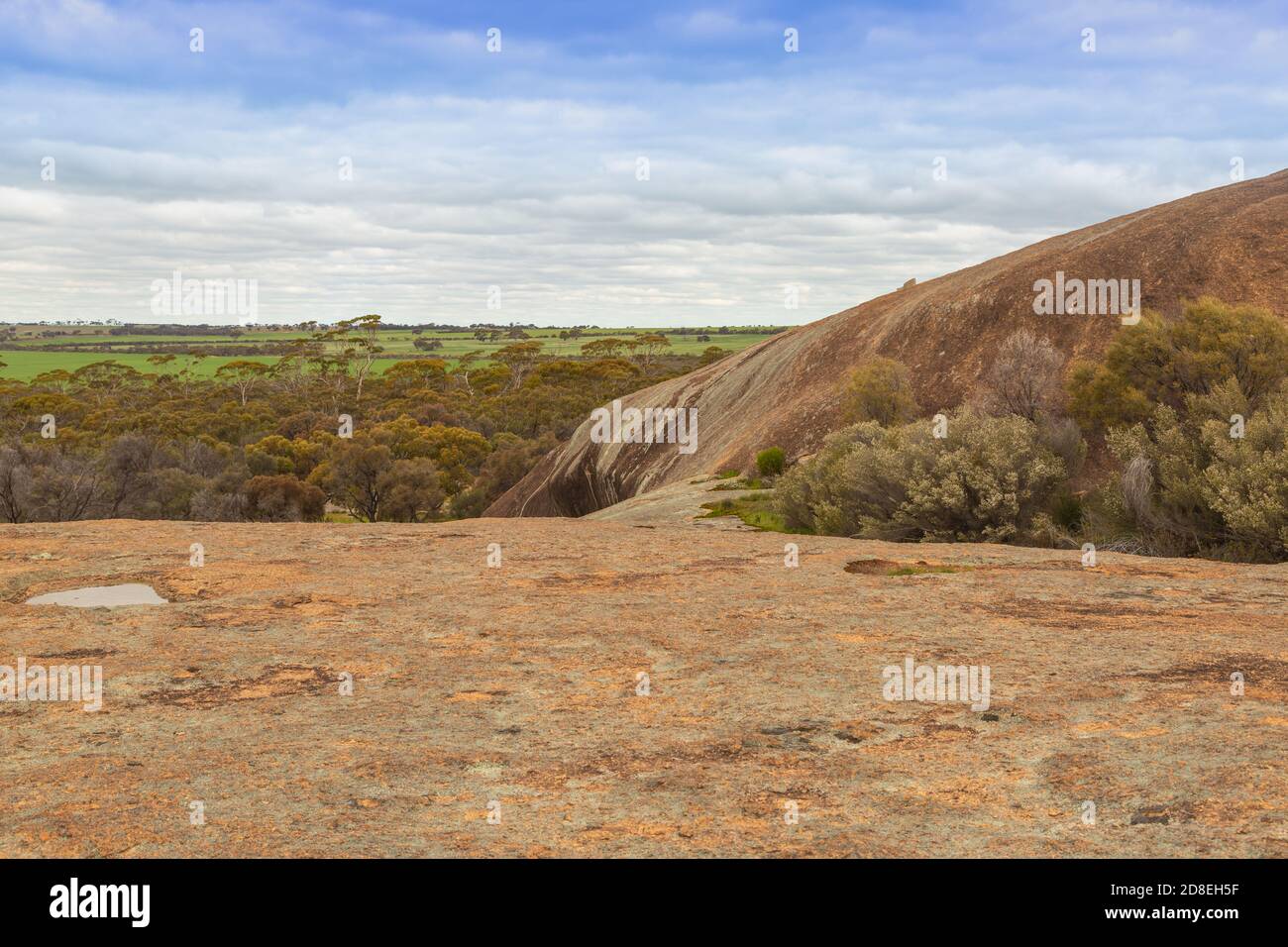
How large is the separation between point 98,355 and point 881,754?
208m

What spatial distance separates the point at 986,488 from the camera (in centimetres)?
1859

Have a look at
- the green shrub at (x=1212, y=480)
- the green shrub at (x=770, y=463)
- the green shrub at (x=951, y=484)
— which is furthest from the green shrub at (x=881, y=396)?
the green shrub at (x=1212, y=480)

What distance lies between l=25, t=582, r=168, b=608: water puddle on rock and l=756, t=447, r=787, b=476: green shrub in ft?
72.0

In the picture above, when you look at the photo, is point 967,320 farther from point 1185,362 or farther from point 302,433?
point 302,433

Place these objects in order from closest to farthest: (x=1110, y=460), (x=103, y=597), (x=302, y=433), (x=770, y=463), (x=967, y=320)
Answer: (x=103, y=597) → (x=1110, y=460) → (x=770, y=463) → (x=967, y=320) → (x=302, y=433)

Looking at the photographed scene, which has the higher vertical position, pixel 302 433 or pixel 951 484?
pixel 302 433

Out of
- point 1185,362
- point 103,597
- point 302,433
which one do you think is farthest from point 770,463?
A: point 302,433

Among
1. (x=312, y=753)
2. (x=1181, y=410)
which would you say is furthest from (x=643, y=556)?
(x=1181, y=410)

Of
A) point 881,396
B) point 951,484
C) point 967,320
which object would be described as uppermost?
point 967,320

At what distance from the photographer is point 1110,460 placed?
25750 millimetres

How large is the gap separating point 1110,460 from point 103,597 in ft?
75.2

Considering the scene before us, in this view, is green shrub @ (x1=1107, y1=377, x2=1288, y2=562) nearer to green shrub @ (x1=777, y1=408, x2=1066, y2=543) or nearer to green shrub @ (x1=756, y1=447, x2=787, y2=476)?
green shrub @ (x1=777, y1=408, x2=1066, y2=543)

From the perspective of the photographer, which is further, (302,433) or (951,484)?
(302,433)

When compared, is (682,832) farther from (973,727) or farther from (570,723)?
(973,727)
